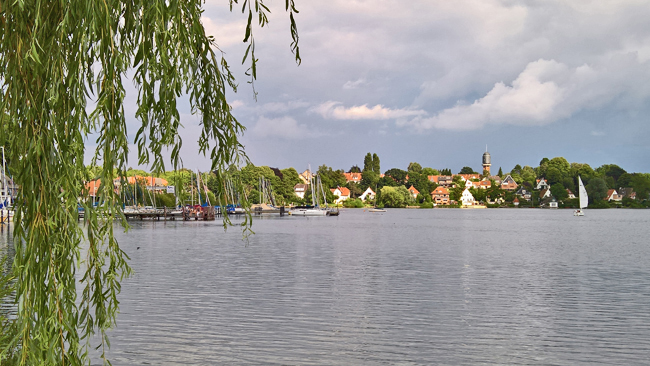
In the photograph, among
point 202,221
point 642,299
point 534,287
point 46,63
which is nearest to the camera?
point 46,63

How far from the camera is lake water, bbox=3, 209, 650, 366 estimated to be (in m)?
14.9

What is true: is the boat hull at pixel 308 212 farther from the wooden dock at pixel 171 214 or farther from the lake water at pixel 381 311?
the lake water at pixel 381 311

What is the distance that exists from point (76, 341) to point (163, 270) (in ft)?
88.5

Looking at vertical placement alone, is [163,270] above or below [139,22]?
below

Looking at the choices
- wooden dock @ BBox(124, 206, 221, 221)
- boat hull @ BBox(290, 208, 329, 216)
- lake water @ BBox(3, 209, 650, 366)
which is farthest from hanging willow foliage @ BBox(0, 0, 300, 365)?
boat hull @ BBox(290, 208, 329, 216)

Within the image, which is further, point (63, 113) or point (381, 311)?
point (381, 311)

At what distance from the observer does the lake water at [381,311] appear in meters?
14.9

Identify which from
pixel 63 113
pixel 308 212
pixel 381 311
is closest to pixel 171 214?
pixel 308 212

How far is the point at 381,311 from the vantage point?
2048 cm

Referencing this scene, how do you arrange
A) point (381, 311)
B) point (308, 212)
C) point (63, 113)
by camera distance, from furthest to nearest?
1. point (308, 212)
2. point (381, 311)
3. point (63, 113)

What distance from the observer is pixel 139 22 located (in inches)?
238

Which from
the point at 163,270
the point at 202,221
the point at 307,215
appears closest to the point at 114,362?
the point at 163,270

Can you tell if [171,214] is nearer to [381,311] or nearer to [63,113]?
[381,311]

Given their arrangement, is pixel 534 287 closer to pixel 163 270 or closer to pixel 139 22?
pixel 163 270
